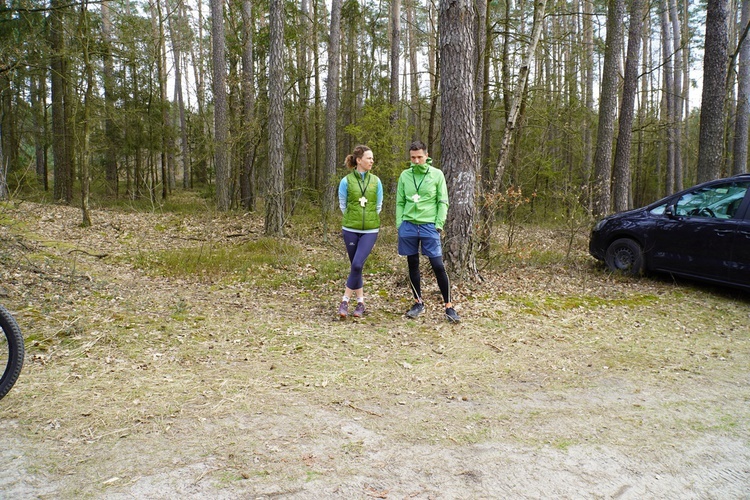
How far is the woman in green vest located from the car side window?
495 centimetres

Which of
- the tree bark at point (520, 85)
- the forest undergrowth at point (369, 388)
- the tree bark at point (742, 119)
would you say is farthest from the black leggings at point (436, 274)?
the tree bark at point (742, 119)

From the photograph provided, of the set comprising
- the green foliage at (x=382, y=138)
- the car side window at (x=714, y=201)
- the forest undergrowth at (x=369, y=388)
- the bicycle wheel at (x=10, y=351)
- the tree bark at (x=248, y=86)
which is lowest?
the forest undergrowth at (x=369, y=388)

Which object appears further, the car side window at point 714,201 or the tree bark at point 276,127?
the tree bark at point 276,127

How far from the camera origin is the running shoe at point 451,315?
18.7ft

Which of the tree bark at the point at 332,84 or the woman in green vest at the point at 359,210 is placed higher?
the tree bark at the point at 332,84

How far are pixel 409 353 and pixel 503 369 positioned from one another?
0.91 m

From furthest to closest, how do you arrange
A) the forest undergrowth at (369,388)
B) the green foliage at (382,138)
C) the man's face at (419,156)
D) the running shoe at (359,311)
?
the green foliage at (382,138) < the running shoe at (359,311) < the man's face at (419,156) < the forest undergrowth at (369,388)

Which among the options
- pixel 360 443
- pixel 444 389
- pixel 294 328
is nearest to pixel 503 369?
pixel 444 389

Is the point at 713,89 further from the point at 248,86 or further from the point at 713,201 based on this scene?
the point at 248,86

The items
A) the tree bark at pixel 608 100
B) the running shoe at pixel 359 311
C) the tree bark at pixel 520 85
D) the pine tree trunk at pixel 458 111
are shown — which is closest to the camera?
the running shoe at pixel 359 311

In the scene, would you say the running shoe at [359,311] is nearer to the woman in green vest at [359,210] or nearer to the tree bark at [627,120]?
the woman in green vest at [359,210]

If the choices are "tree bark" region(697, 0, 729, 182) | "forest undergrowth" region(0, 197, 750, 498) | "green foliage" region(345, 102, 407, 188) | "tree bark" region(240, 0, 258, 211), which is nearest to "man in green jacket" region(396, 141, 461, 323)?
"forest undergrowth" region(0, 197, 750, 498)

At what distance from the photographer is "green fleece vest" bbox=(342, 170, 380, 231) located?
577cm

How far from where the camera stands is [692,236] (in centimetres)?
717
